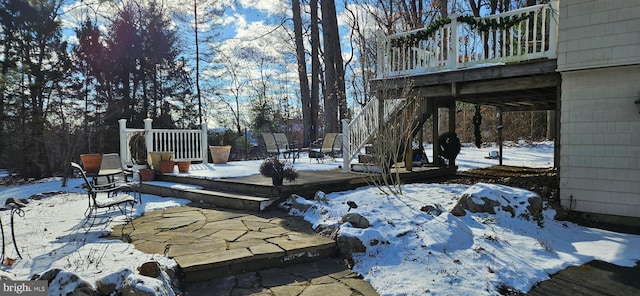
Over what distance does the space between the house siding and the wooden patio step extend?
4.16 metres

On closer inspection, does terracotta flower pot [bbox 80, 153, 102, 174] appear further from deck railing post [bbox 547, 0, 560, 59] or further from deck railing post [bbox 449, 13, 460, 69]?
deck railing post [bbox 547, 0, 560, 59]

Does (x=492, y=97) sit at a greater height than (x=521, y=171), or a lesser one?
greater

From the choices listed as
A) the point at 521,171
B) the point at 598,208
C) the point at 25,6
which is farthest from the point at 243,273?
the point at 25,6

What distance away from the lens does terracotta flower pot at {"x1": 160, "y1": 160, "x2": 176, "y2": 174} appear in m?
7.21

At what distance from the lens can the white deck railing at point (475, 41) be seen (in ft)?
17.0

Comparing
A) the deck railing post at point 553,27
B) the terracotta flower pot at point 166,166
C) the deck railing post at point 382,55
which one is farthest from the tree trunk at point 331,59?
the deck railing post at point 553,27

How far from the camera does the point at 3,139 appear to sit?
11.7 m

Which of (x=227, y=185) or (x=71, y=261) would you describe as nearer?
(x=71, y=261)

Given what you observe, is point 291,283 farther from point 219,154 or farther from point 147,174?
point 219,154

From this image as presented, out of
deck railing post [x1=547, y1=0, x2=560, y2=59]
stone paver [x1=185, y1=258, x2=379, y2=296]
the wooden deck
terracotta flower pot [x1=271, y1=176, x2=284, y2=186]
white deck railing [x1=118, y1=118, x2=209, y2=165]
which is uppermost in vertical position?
deck railing post [x1=547, y1=0, x2=560, y2=59]

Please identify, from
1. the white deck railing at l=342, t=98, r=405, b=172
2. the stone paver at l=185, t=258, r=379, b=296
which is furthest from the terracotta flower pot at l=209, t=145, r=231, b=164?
the stone paver at l=185, t=258, r=379, b=296

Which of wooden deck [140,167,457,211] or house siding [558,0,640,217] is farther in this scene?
wooden deck [140,167,457,211]

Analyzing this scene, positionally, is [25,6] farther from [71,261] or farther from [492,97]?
[492,97]

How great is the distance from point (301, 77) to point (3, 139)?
410 inches
